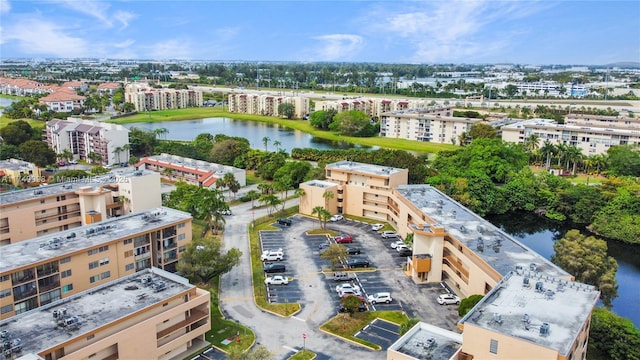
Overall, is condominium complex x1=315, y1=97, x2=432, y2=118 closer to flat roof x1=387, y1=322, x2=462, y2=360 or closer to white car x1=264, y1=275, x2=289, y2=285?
white car x1=264, y1=275, x2=289, y2=285

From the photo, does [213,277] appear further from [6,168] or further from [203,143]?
[203,143]

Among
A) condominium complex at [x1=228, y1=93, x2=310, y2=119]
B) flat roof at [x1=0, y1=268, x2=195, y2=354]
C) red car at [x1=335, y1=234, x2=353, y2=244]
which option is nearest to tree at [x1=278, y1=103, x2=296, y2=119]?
condominium complex at [x1=228, y1=93, x2=310, y2=119]

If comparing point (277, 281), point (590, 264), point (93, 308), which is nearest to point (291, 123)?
point (277, 281)

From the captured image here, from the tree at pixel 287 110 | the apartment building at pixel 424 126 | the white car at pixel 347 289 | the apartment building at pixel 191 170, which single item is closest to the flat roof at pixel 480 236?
the white car at pixel 347 289

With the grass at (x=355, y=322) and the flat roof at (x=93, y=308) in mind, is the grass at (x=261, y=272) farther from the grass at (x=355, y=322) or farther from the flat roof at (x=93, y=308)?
the flat roof at (x=93, y=308)

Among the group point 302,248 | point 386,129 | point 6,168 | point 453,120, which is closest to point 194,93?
point 386,129

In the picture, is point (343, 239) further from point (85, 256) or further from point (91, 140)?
point (91, 140)
